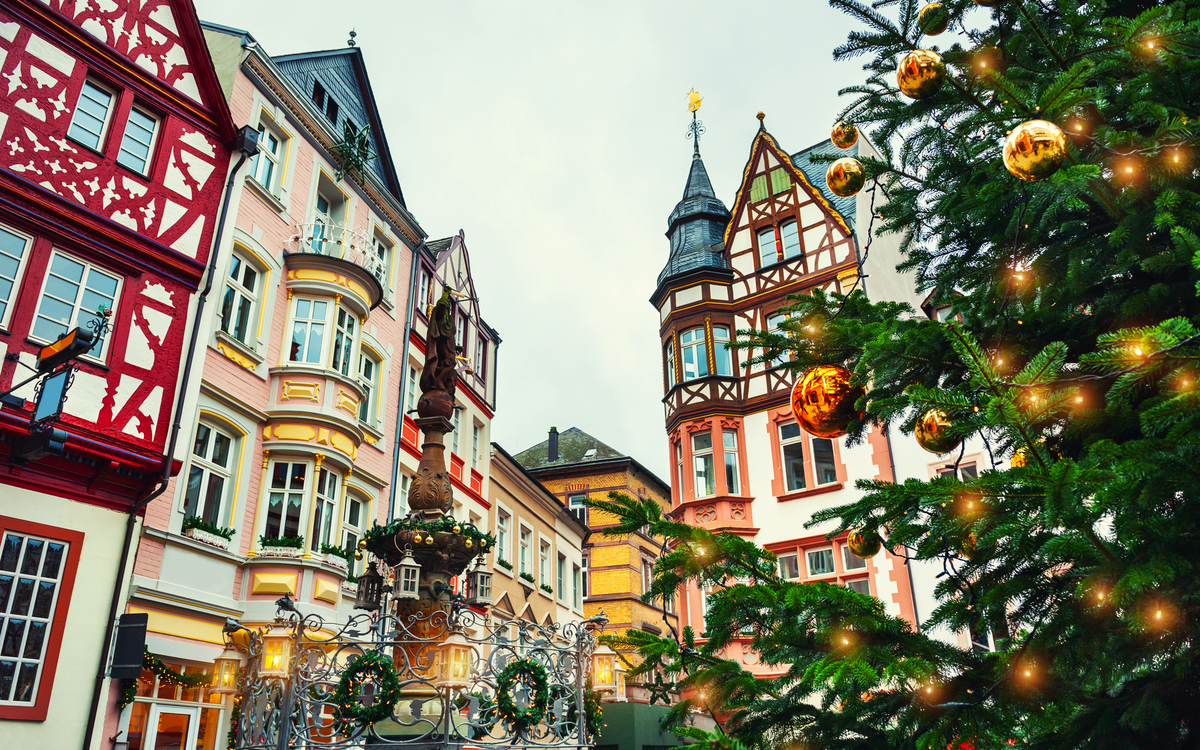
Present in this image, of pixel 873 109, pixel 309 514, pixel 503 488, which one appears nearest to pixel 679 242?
pixel 503 488

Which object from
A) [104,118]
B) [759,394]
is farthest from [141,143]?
[759,394]

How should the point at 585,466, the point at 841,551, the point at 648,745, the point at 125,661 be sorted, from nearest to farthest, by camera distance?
the point at 125,661
the point at 841,551
the point at 648,745
the point at 585,466

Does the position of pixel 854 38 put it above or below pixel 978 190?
above

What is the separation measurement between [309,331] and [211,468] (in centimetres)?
363

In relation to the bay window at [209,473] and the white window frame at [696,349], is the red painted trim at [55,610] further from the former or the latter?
the white window frame at [696,349]

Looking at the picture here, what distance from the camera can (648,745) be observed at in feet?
96.9

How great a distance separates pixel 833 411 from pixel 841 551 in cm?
1589

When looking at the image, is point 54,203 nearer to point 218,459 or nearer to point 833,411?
point 218,459

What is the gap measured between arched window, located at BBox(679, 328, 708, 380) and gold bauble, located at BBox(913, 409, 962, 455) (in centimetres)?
1859

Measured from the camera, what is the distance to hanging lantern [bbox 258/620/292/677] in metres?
7.39

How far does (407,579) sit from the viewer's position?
27.1 feet

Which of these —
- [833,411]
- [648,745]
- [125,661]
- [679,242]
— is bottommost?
[648,745]

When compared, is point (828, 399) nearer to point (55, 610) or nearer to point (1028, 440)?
point (1028, 440)

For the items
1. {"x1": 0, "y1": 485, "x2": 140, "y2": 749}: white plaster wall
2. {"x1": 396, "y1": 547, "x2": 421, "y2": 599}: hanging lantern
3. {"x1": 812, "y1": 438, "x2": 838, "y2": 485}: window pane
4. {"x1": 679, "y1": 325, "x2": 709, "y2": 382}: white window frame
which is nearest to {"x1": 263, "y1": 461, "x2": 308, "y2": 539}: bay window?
{"x1": 0, "y1": 485, "x2": 140, "y2": 749}: white plaster wall
